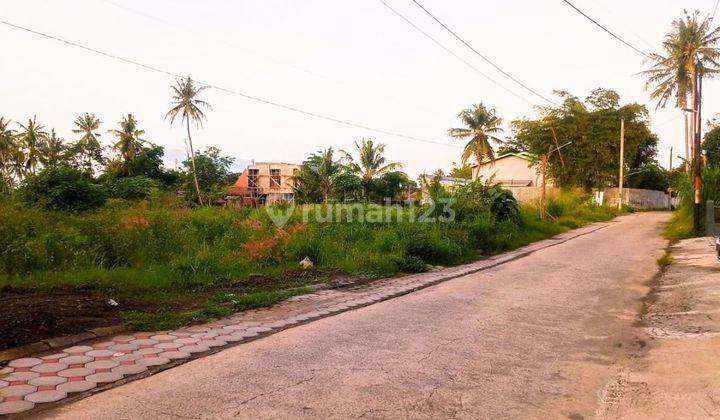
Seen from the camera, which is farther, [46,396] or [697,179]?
[697,179]

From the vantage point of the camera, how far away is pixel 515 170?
44.1m

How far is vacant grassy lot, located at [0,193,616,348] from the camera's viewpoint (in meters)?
5.59

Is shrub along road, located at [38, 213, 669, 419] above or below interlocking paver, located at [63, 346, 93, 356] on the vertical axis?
below

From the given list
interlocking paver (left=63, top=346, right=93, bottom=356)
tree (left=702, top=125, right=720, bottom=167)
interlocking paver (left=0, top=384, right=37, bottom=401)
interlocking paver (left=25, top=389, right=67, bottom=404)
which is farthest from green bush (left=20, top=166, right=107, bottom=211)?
tree (left=702, top=125, right=720, bottom=167)

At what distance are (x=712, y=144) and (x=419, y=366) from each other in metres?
51.6

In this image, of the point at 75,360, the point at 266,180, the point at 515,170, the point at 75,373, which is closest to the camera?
the point at 75,373

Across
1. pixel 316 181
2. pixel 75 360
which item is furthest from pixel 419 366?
pixel 316 181

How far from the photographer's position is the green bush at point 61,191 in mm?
18906

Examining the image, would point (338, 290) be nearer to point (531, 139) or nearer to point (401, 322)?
point (401, 322)

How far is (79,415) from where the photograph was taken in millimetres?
3154

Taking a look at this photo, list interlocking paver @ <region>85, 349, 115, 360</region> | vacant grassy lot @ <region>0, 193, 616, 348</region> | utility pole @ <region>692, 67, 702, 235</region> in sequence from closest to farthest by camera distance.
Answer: interlocking paver @ <region>85, 349, 115, 360</region>, vacant grassy lot @ <region>0, 193, 616, 348</region>, utility pole @ <region>692, 67, 702, 235</region>

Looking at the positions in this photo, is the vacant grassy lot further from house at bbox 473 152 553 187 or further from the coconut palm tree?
the coconut palm tree

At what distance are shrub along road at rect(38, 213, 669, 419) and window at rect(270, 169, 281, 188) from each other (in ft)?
141

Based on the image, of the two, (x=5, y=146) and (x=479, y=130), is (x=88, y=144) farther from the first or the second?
(x=479, y=130)
